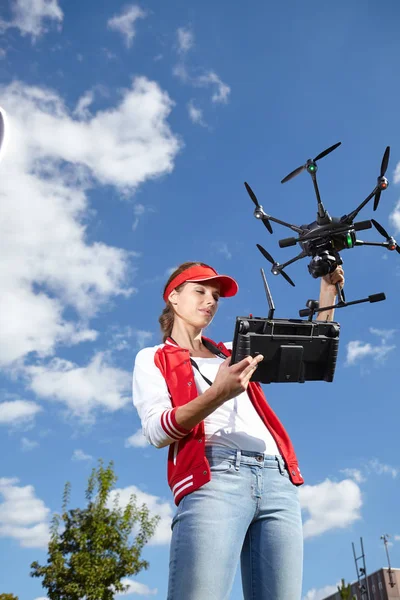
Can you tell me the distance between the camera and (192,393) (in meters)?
2.85

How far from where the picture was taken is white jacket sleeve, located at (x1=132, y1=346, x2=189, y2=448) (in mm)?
2598

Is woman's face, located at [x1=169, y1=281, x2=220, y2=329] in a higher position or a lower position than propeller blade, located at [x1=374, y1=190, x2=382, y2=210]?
lower

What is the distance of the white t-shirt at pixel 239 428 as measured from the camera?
2.72 meters

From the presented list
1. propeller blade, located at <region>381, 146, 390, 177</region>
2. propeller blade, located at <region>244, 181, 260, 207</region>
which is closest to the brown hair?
propeller blade, located at <region>244, 181, 260, 207</region>

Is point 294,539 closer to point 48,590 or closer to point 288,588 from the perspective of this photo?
point 288,588

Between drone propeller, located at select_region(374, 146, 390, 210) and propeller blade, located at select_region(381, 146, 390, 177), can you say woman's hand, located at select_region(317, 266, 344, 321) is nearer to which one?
drone propeller, located at select_region(374, 146, 390, 210)

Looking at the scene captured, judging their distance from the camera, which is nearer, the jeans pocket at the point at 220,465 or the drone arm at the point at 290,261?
the jeans pocket at the point at 220,465

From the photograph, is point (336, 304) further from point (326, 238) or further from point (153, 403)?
point (153, 403)

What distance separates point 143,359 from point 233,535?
1054 mm

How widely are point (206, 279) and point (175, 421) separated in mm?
1077

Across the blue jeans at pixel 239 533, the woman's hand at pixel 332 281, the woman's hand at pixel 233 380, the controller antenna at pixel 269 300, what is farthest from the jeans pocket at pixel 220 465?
the woman's hand at pixel 332 281

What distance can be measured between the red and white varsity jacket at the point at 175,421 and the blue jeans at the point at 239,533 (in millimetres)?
59

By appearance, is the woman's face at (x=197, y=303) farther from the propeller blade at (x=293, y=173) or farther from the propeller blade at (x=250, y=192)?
the propeller blade at (x=293, y=173)

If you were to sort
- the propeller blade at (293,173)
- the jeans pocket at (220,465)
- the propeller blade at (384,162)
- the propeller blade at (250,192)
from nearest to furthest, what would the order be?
the jeans pocket at (220,465) < the propeller blade at (384,162) < the propeller blade at (293,173) < the propeller blade at (250,192)
